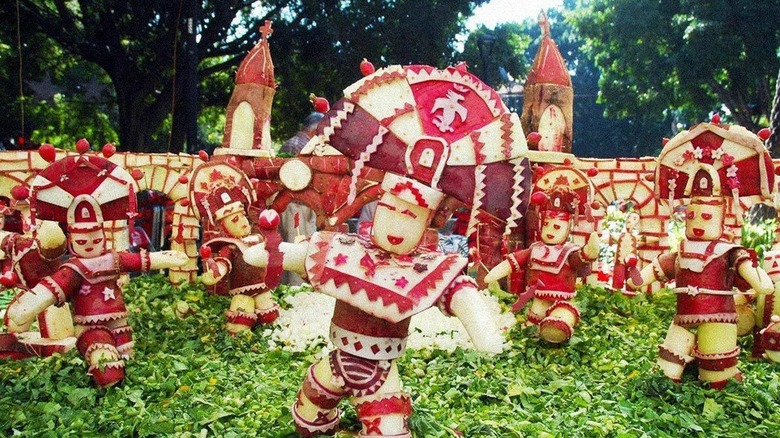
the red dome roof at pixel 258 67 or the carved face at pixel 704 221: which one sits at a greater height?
the red dome roof at pixel 258 67

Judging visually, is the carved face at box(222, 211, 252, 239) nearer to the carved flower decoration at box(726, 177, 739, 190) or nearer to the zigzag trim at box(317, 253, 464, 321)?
the zigzag trim at box(317, 253, 464, 321)

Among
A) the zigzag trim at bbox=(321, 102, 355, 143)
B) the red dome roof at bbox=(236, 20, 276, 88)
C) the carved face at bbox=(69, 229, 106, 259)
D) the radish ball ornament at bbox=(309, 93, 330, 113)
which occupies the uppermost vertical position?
the red dome roof at bbox=(236, 20, 276, 88)

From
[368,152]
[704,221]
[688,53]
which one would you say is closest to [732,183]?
[704,221]

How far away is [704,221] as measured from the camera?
4406 mm

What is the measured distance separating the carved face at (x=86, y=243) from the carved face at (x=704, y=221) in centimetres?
405

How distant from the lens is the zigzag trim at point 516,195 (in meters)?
3.04

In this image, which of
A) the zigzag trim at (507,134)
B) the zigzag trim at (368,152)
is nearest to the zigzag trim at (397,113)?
the zigzag trim at (368,152)

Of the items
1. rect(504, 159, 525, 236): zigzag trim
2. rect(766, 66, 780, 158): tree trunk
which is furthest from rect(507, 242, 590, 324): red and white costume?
rect(766, 66, 780, 158): tree trunk

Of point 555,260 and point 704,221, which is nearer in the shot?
point 704,221

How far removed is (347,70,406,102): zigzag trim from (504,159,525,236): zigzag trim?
709mm

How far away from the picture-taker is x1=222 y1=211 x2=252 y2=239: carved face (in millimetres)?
5551

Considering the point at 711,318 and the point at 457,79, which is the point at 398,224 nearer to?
the point at 457,79

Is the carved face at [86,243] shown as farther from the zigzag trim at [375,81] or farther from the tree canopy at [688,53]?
the tree canopy at [688,53]

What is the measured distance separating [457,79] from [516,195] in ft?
2.06
